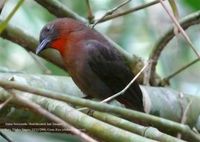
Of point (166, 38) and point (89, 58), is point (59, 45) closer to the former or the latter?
point (89, 58)

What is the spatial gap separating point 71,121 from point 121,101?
1.33 meters

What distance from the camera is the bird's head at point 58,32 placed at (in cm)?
262

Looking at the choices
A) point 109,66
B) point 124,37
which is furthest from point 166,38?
point 124,37

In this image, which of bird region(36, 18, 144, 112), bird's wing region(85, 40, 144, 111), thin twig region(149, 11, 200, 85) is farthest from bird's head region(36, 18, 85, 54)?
thin twig region(149, 11, 200, 85)

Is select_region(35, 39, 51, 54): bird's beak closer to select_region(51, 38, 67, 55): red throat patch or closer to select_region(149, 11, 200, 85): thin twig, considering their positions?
select_region(51, 38, 67, 55): red throat patch

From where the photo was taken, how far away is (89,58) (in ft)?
9.00

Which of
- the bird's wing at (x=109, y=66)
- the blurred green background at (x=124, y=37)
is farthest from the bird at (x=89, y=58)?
the blurred green background at (x=124, y=37)

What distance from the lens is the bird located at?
8.71ft

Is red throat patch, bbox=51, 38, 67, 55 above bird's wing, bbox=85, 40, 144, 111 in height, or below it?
above

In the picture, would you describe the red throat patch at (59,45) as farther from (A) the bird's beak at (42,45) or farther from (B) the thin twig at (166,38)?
(B) the thin twig at (166,38)

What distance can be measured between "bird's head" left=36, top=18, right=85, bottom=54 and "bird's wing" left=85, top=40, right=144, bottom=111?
0.37 ft

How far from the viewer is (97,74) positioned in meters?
2.75

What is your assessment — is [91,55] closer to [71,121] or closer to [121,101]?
[121,101]

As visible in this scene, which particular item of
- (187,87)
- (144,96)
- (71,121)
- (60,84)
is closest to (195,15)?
(144,96)
